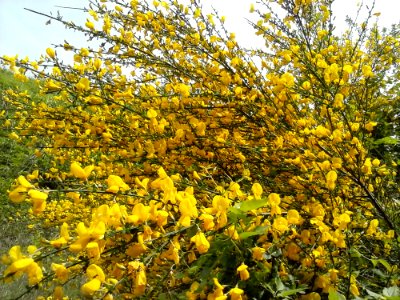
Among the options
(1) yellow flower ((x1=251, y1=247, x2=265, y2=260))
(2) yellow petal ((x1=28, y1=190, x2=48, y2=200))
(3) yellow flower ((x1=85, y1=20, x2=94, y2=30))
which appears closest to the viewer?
(2) yellow petal ((x1=28, y1=190, x2=48, y2=200))

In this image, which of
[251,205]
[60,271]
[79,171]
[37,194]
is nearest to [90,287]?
[60,271]

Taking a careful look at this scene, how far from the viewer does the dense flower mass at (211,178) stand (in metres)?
1.04

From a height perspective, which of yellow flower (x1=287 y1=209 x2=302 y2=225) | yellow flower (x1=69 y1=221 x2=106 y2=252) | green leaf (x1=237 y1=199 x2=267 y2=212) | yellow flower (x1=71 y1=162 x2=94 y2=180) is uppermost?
yellow flower (x1=71 y1=162 x2=94 y2=180)

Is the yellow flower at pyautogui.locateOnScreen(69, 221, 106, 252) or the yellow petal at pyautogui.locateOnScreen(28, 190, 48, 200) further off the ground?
the yellow petal at pyautogui.locateOnScreen(28, 190, 48, 200)

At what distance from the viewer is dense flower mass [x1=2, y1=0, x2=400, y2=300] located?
1.04 meters

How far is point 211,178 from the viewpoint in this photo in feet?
5.17

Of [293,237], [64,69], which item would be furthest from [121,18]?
[293,237]

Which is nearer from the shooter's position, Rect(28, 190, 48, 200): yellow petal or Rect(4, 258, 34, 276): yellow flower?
Rect(4, 258, 34, 276): yellow flower

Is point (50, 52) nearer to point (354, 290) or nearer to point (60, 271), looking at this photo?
point (60, 271)

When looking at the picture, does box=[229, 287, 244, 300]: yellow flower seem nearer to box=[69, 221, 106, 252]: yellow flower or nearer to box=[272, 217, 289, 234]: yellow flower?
box=[272, 217, 289, 234]: yellow flower

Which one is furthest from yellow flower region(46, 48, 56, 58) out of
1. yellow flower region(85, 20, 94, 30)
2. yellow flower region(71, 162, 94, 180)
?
yellow flower region(71, 162, 94, 180)

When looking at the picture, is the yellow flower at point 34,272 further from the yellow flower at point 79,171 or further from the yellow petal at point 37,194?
the yellow flower at point 79,171

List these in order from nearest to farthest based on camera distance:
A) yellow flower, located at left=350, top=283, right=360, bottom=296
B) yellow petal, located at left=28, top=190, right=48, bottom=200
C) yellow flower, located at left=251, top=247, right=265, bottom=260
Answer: yellow petal, located at left=28, top=190, right=48, bottom=200, yellow flower, located at left=251, top=247, right=265, bottom=260, yellow flower, located at left=350, top=283, right=360, bottom=296

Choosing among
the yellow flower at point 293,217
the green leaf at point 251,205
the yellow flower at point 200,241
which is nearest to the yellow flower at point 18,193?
the yellow flower at point 200,241
